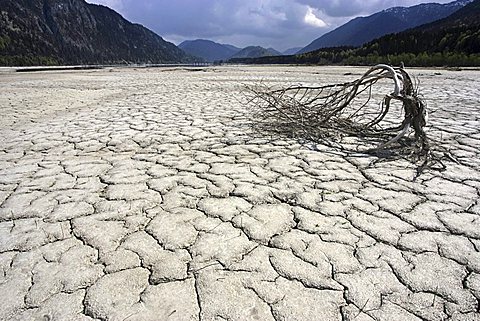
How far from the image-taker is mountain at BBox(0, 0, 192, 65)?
6519 cm

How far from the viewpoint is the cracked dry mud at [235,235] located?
1.34m

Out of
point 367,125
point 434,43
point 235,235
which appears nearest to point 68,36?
point 434,43

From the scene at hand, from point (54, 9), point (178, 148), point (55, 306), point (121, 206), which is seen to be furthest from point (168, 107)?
point (54, 9)

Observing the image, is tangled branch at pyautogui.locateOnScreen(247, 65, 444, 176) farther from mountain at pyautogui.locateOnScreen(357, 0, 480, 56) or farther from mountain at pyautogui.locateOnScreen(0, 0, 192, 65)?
mountain at pyautogui.locateOnScreen(0, 0, 192, 65)

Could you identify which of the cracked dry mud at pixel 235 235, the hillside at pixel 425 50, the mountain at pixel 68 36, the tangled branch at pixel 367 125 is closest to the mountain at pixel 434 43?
the hillside at pixel 425 50

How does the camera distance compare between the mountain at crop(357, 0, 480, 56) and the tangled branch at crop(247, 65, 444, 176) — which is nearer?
the tangled branch at crop(247, 65, 444, 176)

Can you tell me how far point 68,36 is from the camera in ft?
307

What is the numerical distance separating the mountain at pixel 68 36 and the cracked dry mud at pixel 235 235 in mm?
59258

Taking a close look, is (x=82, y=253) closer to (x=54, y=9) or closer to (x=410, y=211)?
(x=410, y=211)

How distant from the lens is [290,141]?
3625 mm

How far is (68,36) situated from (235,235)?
361 feet

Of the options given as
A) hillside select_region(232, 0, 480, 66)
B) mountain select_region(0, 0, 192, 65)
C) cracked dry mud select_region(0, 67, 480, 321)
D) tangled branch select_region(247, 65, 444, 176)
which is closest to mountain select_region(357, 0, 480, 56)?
hillside select_region(232, 0, 480, 66)

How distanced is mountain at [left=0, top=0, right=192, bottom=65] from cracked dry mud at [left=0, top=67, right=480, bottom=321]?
194 feet

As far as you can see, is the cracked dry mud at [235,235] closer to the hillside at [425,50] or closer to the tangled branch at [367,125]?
the tangled branch at [367,125]
